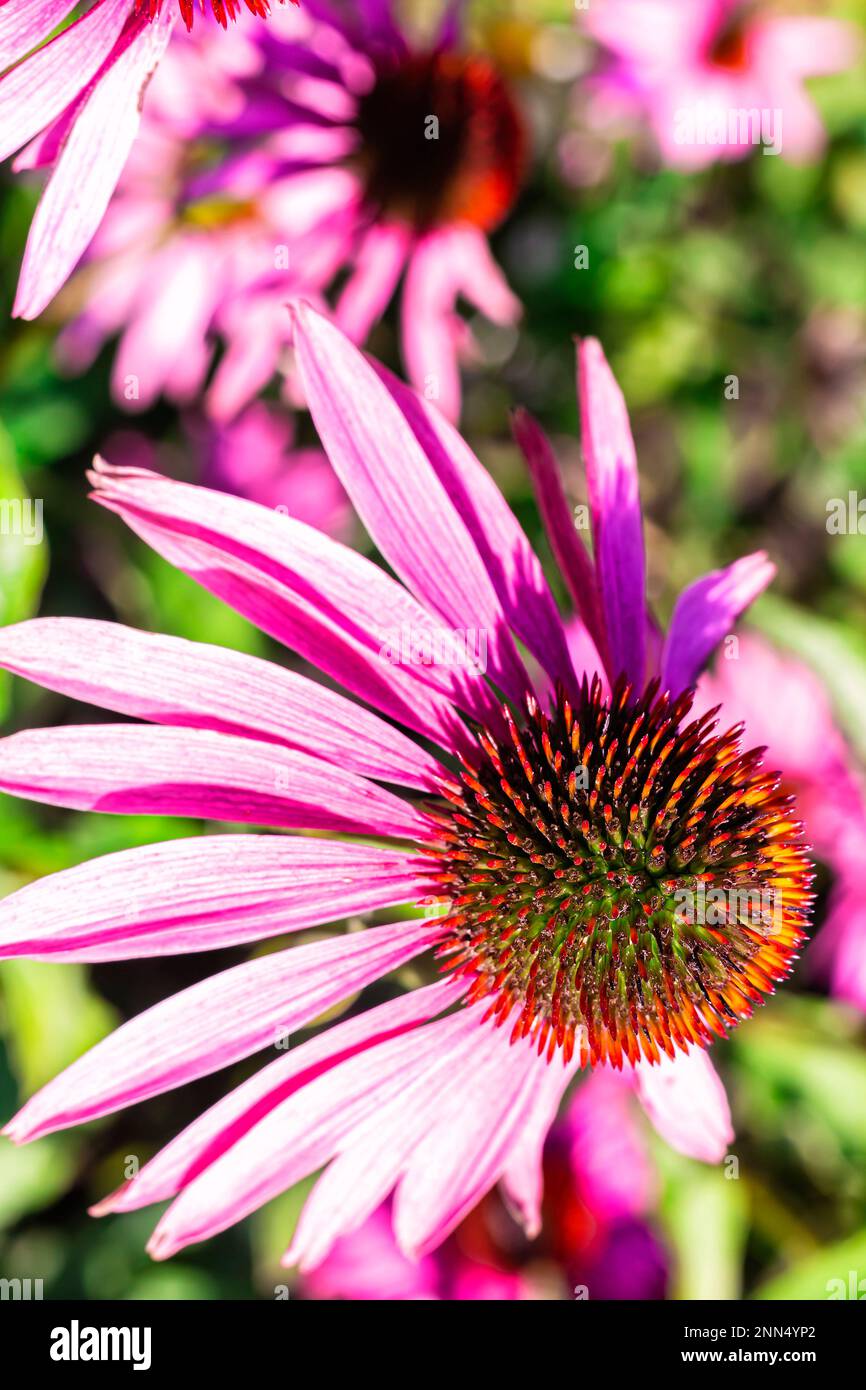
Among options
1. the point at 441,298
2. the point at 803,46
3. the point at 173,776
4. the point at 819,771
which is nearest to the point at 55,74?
the point at 173,776

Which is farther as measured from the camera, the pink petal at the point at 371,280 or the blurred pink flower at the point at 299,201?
the pink petal at the point at 371,280

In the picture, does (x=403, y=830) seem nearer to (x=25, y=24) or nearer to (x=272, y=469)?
(x=25, y=24)

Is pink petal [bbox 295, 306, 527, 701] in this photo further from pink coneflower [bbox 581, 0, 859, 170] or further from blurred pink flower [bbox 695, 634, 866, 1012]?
pink coneflower [bbox 581, 0, 859, 170]

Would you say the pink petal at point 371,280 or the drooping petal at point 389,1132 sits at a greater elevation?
the pink petal at point 371,280

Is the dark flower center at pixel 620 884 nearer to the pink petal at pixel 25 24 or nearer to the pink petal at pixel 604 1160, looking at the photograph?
the pink petal at pixel 25 24

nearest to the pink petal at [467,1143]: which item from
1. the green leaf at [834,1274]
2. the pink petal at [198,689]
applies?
the pink petal at [198,689]

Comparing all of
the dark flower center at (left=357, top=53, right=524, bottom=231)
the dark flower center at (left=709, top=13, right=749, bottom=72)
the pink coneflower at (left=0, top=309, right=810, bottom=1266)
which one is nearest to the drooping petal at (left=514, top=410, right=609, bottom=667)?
the pink coneflower at (left=0, top=309, right=810, bottom=1266)

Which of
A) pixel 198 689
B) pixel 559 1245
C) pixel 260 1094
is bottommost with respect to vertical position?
pixel 559 1245

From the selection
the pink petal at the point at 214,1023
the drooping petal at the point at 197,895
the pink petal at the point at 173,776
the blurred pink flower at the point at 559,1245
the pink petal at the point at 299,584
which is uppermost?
the pink petal at the point at 299,584
